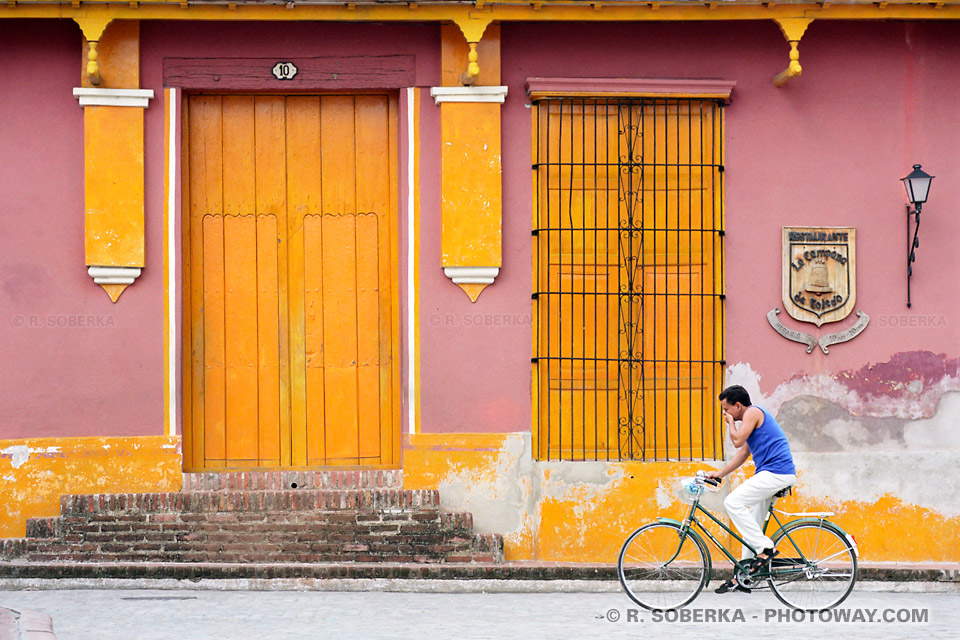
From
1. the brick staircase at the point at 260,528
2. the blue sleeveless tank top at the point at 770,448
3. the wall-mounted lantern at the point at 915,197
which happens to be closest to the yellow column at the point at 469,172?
the brick staircase at the point at 260,528

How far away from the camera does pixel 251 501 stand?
9375mm

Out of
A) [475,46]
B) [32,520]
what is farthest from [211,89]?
[32,520]

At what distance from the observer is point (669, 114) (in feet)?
32.4

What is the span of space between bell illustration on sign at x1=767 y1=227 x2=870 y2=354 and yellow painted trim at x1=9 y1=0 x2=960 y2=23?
170cm

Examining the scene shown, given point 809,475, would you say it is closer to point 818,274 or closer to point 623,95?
point 818,274

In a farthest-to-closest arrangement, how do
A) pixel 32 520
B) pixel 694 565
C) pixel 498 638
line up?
pixel 32 520 → pixel 694 565 → pixel 498 638

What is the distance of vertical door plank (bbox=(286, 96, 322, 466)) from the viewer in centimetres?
985

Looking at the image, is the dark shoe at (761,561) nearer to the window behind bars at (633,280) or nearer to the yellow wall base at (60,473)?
the window behind bars at (633,280)

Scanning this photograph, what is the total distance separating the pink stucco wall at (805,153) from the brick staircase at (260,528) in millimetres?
1245

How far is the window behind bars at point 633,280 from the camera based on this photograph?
32.2 ft

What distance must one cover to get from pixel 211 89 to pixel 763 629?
226 inches

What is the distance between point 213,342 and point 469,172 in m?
2.43

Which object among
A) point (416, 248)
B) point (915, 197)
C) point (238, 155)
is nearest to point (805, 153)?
point (915, 197)

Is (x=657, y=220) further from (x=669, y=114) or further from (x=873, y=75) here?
(x=873, y=75)
